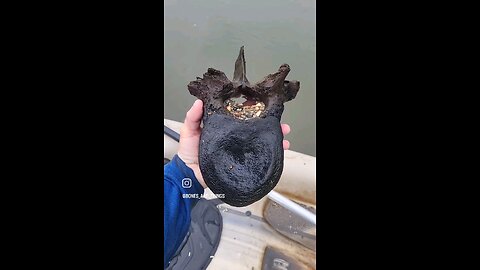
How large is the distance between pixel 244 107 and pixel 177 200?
41cm

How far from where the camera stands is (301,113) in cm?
210

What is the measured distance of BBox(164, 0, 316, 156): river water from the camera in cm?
181

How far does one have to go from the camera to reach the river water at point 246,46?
181 cm

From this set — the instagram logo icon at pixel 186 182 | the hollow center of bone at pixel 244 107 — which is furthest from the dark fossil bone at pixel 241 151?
the instagram logo icon at pixel 186 182

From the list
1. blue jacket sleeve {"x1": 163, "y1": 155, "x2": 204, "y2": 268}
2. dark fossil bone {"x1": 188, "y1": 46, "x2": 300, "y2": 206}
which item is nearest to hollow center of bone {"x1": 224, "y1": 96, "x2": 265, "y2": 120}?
dark fossil bone {"x1": 188, "y1": 46, "x2": 300, "y2": 206}

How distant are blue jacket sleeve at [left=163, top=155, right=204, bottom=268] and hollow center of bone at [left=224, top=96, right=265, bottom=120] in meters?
0.28

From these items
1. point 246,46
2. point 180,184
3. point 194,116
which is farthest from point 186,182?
point 246,46

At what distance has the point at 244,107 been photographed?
4.97 ft

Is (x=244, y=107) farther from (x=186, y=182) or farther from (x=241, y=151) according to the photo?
(x=186, y=182)

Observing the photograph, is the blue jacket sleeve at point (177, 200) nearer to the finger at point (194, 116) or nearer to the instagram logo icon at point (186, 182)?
the instagram logo icon at point (186, 182)

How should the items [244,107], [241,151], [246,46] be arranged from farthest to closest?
Answer: [246,46] → [244,107] → [241,151]

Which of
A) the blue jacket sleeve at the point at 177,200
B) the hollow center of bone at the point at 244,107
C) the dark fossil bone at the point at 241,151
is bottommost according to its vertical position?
the blue jacket sleeve at the point at 177,200

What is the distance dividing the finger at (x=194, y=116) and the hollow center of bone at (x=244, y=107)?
99 mm

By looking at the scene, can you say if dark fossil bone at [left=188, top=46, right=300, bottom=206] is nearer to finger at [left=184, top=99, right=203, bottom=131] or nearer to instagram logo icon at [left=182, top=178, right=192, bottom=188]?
finger at [left=184, top=99, right=203, bottom=131]
